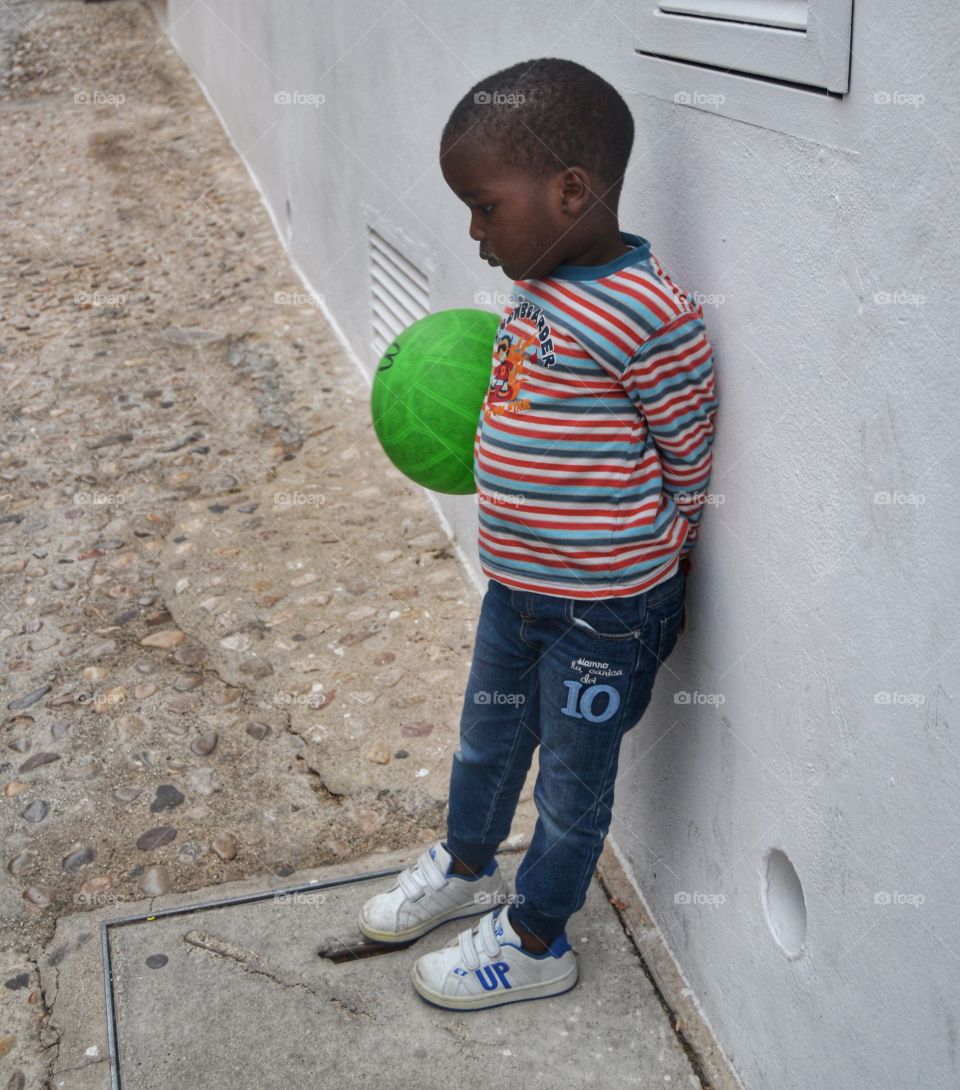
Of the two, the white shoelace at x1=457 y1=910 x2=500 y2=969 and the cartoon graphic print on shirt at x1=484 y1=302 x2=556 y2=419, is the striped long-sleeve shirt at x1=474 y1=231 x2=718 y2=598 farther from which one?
the white shoelace at x1=457 y1=910 x2=500 y2=969

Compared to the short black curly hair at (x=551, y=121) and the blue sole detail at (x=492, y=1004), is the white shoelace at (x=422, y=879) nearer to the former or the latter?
the blue sole detail at (x=492, y=1004)

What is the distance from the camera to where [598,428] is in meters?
2.31

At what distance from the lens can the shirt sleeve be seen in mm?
2250

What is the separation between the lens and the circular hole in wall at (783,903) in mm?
2328

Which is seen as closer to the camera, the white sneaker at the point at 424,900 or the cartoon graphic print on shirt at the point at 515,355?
the cartoon graphic print on shirt at the point at 515,355

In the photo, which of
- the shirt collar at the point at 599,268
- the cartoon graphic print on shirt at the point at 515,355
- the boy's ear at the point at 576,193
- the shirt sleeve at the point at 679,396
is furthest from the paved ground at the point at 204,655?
the boy's ear at the point at 576,193

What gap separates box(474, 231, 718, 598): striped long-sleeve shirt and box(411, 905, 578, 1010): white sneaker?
864mm

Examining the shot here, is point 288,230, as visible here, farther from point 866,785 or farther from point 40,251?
point 866,785

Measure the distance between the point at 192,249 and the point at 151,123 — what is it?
131 inches

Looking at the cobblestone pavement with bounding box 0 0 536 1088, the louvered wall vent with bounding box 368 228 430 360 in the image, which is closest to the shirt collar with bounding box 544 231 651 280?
the cobblestone pavement with bounding box 0 0 536 1088

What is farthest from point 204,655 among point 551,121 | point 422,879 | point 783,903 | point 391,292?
point 551,121

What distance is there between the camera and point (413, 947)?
3004mm

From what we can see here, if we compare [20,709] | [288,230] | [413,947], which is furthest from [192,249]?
[413,947]

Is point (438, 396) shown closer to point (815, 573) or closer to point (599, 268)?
point (599, 268)
